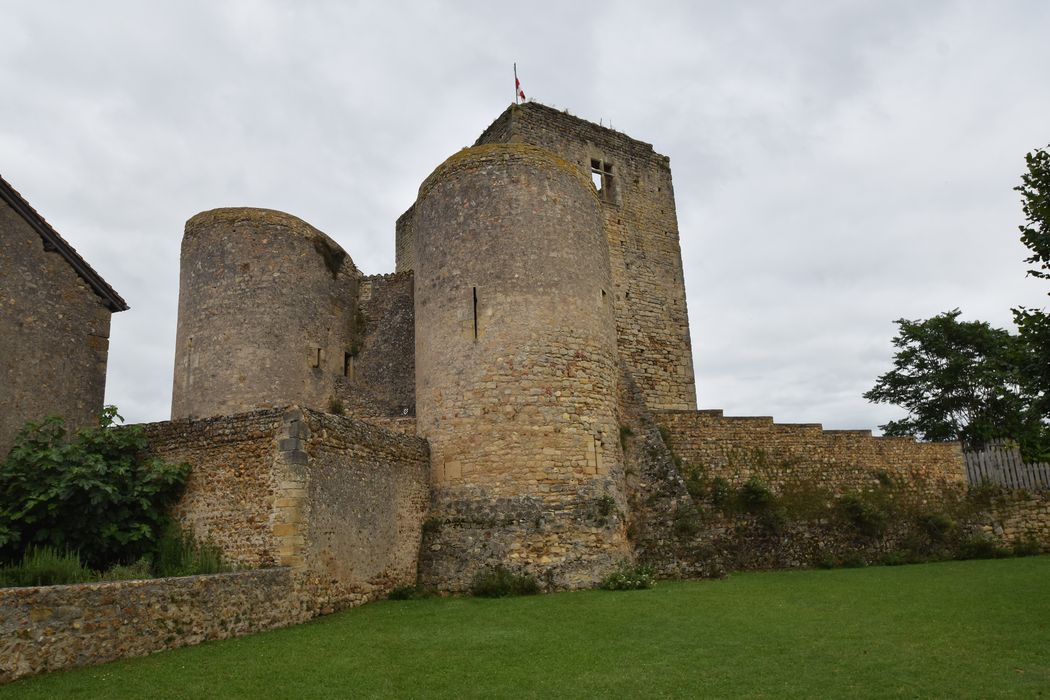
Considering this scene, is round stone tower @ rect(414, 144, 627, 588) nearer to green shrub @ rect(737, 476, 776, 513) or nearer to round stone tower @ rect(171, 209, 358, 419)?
green shrub @ rect(737, 476, 776, 513)

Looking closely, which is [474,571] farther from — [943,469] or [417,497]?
[943,469]

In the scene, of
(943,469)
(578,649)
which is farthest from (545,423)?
(943,469)

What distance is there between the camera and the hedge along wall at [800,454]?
16.7m

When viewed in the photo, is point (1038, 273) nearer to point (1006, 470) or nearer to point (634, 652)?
point (634, 652)

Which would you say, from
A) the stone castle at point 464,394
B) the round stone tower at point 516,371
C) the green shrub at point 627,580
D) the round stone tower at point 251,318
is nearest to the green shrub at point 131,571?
the stone castle at point 464,394

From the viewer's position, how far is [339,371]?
18656 millimetres

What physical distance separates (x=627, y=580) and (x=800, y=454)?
702cm

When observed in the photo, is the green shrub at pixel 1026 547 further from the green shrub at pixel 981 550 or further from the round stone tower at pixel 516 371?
the round stone tower at pixel 516 371

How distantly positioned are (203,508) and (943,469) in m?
17.7

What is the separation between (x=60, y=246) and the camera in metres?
13.4

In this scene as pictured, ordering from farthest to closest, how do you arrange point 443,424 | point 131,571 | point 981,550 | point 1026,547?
point 1026,547 < point 981,550 < point 443,424 < point 131,571

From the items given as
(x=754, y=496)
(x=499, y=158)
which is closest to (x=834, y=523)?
(x=754, y=496)

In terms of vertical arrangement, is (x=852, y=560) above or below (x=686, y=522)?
below

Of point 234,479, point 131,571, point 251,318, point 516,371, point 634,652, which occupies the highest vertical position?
point 251,318
